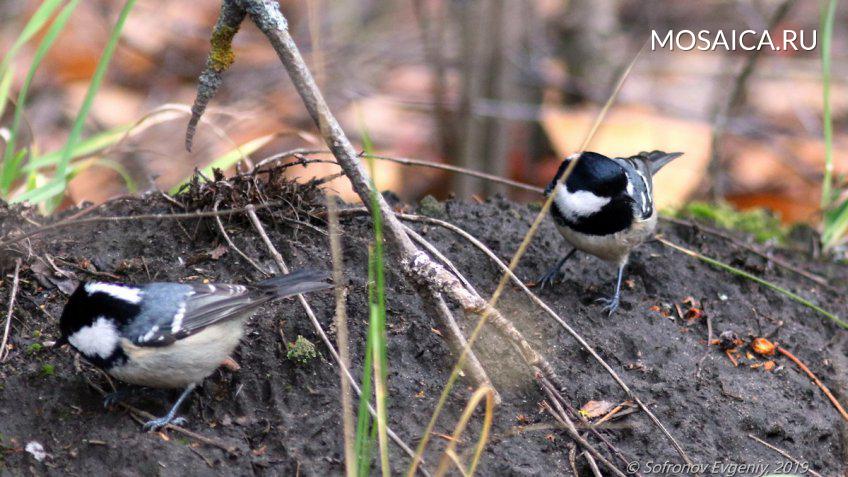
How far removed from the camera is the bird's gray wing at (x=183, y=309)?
9.91 feet

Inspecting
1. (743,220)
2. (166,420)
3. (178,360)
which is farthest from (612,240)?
(166,420)

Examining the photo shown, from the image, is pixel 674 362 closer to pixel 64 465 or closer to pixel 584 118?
pixel 64 465

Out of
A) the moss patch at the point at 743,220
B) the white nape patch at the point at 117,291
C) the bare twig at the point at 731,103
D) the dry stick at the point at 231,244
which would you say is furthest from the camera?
the bare twig at the point at 731,103

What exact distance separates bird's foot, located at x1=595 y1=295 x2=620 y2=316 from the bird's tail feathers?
134cm

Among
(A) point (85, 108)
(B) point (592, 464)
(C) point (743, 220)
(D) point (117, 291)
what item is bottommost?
(C) point (743, 220)

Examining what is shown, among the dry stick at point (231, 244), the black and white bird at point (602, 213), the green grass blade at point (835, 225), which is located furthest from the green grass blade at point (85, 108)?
the green grass blade at point (835, 225)

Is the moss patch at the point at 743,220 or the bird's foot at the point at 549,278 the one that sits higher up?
the bird's foot at the point at 549,278

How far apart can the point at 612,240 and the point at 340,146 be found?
64.1 inches

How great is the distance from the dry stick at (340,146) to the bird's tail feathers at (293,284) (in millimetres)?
316

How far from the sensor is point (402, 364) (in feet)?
10.6

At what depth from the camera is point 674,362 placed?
3.51 m

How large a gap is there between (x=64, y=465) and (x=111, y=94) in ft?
21.6

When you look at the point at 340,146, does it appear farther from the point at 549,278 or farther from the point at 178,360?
the point at 549,278

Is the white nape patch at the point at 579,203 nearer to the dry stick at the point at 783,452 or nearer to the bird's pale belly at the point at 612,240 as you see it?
the bird's pale belly at the point at 612,240
